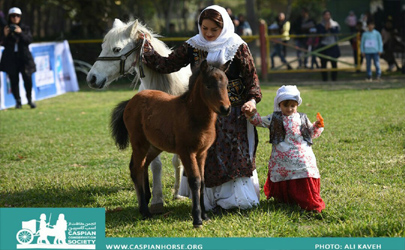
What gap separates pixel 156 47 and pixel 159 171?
1362 millimetres

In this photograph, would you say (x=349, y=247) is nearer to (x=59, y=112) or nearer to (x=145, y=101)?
(x=145, y=101)

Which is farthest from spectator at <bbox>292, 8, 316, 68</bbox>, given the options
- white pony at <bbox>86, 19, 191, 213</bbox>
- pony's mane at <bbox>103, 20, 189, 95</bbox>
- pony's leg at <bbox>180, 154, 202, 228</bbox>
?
pony's leg at <bbox>180, 154, 202, 228</bbox>

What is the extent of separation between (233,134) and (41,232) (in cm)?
215

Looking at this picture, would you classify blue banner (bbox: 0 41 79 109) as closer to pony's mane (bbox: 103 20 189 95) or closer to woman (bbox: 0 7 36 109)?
woman (bbox: 0 7 36 109)

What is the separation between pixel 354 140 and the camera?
855 centimetres

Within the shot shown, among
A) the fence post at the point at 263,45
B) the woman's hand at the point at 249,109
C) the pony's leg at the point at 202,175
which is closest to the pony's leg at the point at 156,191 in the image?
the pony's leg at the point at 202,175

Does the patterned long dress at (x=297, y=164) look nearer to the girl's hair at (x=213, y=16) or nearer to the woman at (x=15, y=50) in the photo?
the girl's hair at (x=213, y=16)

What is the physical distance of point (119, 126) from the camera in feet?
19.0

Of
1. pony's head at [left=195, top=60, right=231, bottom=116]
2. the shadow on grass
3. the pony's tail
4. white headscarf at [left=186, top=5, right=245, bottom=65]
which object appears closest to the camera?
pony's head at [left=195, top=60, right=231, bottom=116]

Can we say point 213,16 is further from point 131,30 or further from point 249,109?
point 131,30

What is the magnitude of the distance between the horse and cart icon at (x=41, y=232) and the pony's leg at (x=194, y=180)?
1259mm

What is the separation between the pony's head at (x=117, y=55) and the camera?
5742mm

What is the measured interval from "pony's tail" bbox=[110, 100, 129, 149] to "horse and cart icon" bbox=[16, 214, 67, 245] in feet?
6.29

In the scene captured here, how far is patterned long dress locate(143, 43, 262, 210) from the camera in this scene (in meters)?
5.26
